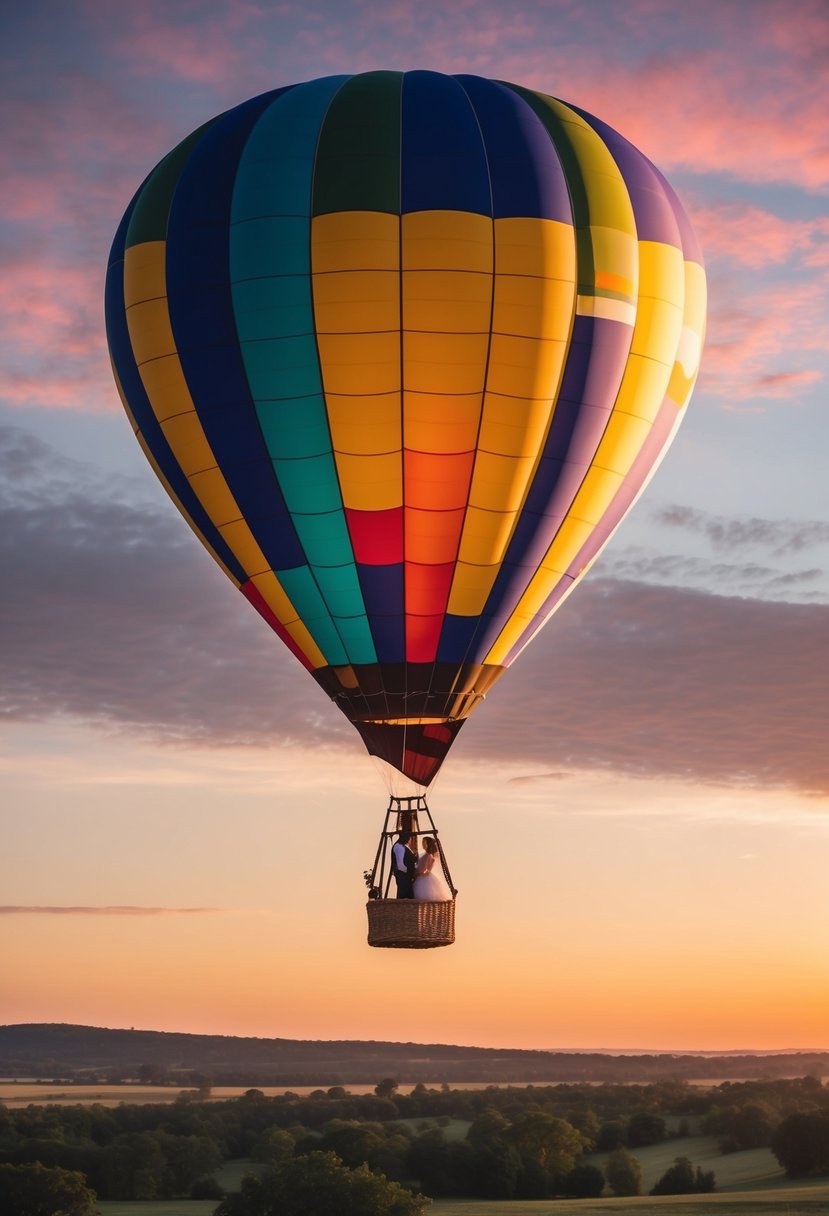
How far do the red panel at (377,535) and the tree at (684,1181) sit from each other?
5553 cm

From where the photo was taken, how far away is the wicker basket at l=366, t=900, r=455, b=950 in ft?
58.7

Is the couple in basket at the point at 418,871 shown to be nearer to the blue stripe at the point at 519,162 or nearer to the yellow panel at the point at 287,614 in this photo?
the yellow panel at the point at 287,614

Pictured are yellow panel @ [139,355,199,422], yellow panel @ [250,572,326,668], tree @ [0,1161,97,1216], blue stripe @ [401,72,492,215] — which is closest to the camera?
blue stripe @ [401,72,492,215]

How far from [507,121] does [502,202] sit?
4.17 ft

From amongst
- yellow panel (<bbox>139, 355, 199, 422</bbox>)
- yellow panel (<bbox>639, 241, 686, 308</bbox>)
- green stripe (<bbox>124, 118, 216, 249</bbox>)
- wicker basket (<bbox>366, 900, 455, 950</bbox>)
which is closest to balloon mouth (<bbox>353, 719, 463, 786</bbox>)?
wicker basket (<bbox>366, 900, 455, 950</bbox>)

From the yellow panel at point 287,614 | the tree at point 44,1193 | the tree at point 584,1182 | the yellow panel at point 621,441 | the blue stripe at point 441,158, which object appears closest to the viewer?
the blue stripe at point 441,158

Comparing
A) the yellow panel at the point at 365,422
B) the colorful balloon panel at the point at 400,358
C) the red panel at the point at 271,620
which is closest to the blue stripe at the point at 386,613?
the colorful balloon panel at the point at 400,358

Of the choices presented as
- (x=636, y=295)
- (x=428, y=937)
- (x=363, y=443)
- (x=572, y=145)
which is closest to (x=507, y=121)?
(x=572, y=145)

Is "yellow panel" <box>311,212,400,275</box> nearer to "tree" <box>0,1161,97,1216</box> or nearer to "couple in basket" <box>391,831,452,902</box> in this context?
"couple in basket" <box>391,831,452,902</box>

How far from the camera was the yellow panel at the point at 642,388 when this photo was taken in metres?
19.9

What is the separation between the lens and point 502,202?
18734mm

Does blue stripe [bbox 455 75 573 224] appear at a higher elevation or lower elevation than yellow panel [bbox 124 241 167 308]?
higher

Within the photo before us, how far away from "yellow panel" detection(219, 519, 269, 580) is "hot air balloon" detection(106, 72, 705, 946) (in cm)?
4

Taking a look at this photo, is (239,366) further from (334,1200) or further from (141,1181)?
(141,1181)
